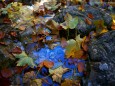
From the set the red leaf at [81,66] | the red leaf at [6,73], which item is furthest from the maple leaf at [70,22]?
the red leaf at [6,73]

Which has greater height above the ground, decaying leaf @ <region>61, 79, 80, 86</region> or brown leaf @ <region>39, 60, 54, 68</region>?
brown leaf @ <region>39, 60, 54, 68</region>

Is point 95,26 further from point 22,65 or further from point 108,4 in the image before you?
point 22,65

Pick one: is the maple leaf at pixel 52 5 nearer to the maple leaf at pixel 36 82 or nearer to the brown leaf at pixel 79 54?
the brown leaf at pixel 79 54

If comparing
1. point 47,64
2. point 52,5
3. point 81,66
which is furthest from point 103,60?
point 52,5

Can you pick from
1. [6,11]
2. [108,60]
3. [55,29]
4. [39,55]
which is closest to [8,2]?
[6,11]

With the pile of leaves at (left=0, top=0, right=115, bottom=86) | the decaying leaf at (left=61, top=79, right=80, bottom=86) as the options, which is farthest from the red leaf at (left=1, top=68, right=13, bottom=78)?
the decaying leaf at (left=61, top=79, right=80, bottom=86)

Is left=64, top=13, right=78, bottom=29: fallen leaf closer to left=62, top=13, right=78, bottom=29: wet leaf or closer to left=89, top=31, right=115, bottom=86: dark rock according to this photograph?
left=62, top=13, right=78, bottom=29: wet leaf

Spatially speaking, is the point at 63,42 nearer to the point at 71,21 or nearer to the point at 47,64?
the point at 71,21

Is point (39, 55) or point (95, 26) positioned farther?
point (95, 26)

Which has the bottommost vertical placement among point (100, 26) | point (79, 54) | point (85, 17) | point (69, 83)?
point (69, 83)
